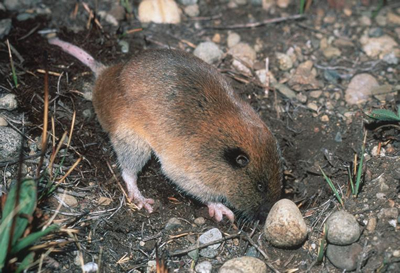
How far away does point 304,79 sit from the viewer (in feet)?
18.9

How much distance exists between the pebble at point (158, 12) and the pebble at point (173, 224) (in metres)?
2.68

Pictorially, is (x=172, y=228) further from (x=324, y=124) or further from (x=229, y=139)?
(x=324, y=124)

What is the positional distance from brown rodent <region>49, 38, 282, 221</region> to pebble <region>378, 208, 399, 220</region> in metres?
0.87

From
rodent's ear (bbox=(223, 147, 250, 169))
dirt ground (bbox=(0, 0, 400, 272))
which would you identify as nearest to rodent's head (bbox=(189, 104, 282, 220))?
rodent's ear (bbox=(223, 147, 250, 169))

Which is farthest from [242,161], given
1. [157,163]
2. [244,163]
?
[157,163]

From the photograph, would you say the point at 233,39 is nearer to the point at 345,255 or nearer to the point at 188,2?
the point at 188,2

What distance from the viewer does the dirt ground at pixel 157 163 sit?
4.12m

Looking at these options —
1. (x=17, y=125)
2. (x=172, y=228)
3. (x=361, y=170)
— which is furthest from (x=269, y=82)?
(x=17, y=125)

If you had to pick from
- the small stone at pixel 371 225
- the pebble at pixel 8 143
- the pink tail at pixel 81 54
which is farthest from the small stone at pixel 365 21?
the pebble at pixel 8 143

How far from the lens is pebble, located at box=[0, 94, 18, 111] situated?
4809 mm

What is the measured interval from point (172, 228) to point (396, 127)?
2288 mm

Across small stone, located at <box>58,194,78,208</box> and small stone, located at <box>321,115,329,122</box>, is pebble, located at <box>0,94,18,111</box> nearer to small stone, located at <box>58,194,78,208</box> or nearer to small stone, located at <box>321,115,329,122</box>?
small stone, located at <box>58,194,78,208</box>

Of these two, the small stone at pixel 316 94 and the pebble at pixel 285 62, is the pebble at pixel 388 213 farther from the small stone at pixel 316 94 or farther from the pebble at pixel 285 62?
the pebble at pixel 285 62

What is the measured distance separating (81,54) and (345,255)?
3.38m
